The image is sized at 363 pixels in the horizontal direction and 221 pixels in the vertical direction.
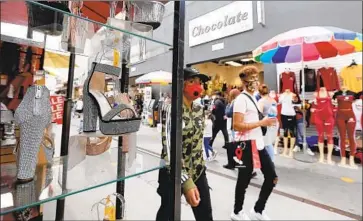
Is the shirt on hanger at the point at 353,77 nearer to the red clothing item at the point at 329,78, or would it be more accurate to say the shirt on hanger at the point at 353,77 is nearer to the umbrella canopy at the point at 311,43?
the red clothing item at the point at 329,78

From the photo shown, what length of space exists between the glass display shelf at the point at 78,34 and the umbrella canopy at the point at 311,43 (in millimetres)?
3128

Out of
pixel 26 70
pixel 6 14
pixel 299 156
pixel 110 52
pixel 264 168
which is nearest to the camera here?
pixel 6 14

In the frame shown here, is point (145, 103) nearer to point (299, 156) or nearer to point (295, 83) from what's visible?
point (299, 156)

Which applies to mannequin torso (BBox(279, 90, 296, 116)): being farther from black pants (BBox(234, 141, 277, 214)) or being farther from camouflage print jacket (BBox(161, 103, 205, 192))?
camouflage print jacket (BBox(161, 103, 205, 192))

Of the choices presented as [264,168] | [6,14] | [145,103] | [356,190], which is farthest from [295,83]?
[6,14]

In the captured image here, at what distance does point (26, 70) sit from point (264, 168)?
1698 millimetres

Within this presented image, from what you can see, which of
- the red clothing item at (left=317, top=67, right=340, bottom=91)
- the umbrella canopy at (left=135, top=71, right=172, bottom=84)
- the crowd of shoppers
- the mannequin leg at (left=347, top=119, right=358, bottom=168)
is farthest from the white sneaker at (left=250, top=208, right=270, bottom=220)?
the red clothing item at (left=317, top=67, right=340, bottom=91)

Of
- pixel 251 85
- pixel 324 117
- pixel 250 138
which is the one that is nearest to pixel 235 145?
pixel 250 138

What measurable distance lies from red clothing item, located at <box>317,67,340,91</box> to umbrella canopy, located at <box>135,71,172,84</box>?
15.2 feet

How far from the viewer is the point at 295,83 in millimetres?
5062

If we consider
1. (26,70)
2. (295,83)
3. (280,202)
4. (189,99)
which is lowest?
(280,202)

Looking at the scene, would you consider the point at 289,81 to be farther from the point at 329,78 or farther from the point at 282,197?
the point at 282,197

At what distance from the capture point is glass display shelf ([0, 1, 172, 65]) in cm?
66

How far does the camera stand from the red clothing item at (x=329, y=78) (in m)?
4.54
